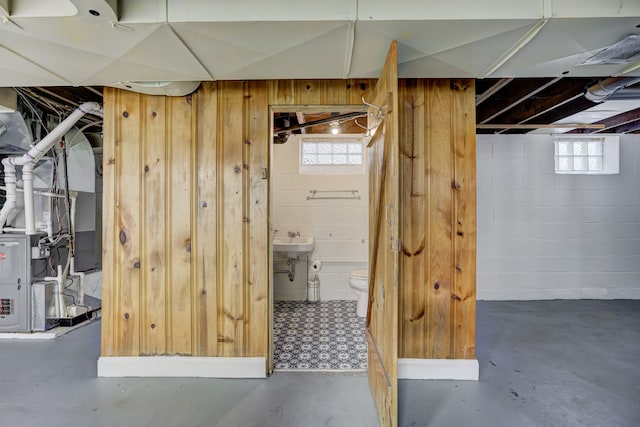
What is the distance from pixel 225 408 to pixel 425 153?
2.05 meters

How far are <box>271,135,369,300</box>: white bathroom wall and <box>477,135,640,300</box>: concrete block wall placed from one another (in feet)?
5.21

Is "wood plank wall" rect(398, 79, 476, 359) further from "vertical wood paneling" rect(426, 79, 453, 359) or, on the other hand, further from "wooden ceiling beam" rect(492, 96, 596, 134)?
"wooden ceiling beam" rect(492, 96, 596, 134)

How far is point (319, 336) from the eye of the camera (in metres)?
2.71

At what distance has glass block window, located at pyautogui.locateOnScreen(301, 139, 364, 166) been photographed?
383cm

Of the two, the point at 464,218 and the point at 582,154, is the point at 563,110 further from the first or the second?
the point at 464,218

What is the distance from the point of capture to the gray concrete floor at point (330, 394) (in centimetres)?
168

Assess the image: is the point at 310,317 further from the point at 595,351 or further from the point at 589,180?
the point at 589,180

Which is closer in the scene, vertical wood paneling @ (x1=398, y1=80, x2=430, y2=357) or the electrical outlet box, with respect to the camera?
vertical wood paneling @ (x1=398, y1=80, x2=430, y2=357)

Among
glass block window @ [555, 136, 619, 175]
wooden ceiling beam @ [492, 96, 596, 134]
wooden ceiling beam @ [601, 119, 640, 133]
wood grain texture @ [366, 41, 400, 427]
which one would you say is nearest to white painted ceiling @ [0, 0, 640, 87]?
wood grain texture @ [366, 41, 400, 427]

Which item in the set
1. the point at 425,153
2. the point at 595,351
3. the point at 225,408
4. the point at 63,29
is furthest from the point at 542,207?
the point at 63,29

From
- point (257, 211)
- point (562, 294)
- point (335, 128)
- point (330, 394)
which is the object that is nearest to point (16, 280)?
point (257, 211)

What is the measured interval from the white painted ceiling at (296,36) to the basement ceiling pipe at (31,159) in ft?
2.57

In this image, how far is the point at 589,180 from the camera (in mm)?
3746

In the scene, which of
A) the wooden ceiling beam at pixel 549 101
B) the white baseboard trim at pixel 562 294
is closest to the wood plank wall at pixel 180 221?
the wooden ceiling beam at pixel 549 101
